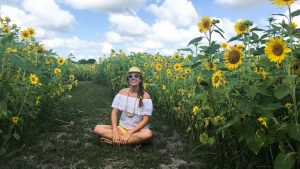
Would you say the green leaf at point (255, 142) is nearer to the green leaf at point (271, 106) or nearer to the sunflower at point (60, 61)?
the green leaf at point (271, 106)

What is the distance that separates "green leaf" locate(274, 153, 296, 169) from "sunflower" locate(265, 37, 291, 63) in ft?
2.50

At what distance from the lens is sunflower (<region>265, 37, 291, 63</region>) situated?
299cm

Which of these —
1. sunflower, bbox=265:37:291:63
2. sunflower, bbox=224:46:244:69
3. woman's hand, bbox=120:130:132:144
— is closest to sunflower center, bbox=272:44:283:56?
sunflower, bbox=265:37:291:63

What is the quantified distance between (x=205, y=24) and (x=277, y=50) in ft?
3.47

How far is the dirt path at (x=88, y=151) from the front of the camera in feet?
14.9

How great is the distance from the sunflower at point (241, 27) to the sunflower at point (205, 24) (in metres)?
0.26

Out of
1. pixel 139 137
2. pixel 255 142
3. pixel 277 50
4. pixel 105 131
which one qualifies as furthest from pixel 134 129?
pixel 277 50

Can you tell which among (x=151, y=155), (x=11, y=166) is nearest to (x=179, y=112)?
(x=151, y=155)

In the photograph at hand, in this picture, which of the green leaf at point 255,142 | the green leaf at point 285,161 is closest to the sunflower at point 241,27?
the green leaf at point 255,142

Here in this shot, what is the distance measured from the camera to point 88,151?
5000 mm

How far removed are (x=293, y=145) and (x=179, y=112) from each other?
2.74 meters

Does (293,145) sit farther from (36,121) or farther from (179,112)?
(36,121)

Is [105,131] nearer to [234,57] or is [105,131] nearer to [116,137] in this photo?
[116,137]

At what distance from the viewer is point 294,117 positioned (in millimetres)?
3326
